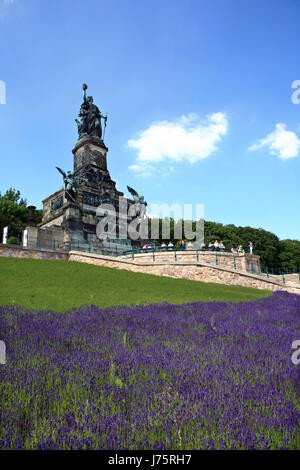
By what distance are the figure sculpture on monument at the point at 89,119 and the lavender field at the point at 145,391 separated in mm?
38936

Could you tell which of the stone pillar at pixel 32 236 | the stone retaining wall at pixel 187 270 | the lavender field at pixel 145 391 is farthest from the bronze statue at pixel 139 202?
the lavender field at pixel 145 391

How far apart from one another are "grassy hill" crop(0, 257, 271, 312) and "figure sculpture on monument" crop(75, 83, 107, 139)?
85.3ft

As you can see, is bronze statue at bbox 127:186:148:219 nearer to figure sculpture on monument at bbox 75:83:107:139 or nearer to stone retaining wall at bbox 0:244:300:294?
figure sculpture on monument at bbox 75:83:107:139

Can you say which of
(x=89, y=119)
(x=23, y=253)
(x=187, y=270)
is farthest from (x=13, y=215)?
(x=187, y=270)

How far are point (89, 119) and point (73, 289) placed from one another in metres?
33.7

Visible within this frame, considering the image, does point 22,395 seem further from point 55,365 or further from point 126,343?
point 126,343

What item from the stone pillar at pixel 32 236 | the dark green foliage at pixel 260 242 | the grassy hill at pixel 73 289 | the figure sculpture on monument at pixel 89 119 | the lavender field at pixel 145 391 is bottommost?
the lavender field at pixel 145 391

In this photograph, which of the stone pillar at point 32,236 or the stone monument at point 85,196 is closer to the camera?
the stone pillar at point 32,236

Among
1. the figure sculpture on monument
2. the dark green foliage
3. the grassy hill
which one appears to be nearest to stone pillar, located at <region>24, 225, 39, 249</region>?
the grassy hill

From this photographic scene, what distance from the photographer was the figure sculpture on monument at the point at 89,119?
40.7 metres

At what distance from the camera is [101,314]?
714 centimetres

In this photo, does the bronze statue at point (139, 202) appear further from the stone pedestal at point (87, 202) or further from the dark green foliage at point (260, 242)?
the dark green foliage at point (260, 242)

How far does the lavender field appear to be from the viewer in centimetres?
213

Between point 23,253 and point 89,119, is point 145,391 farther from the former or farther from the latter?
point 89,119
